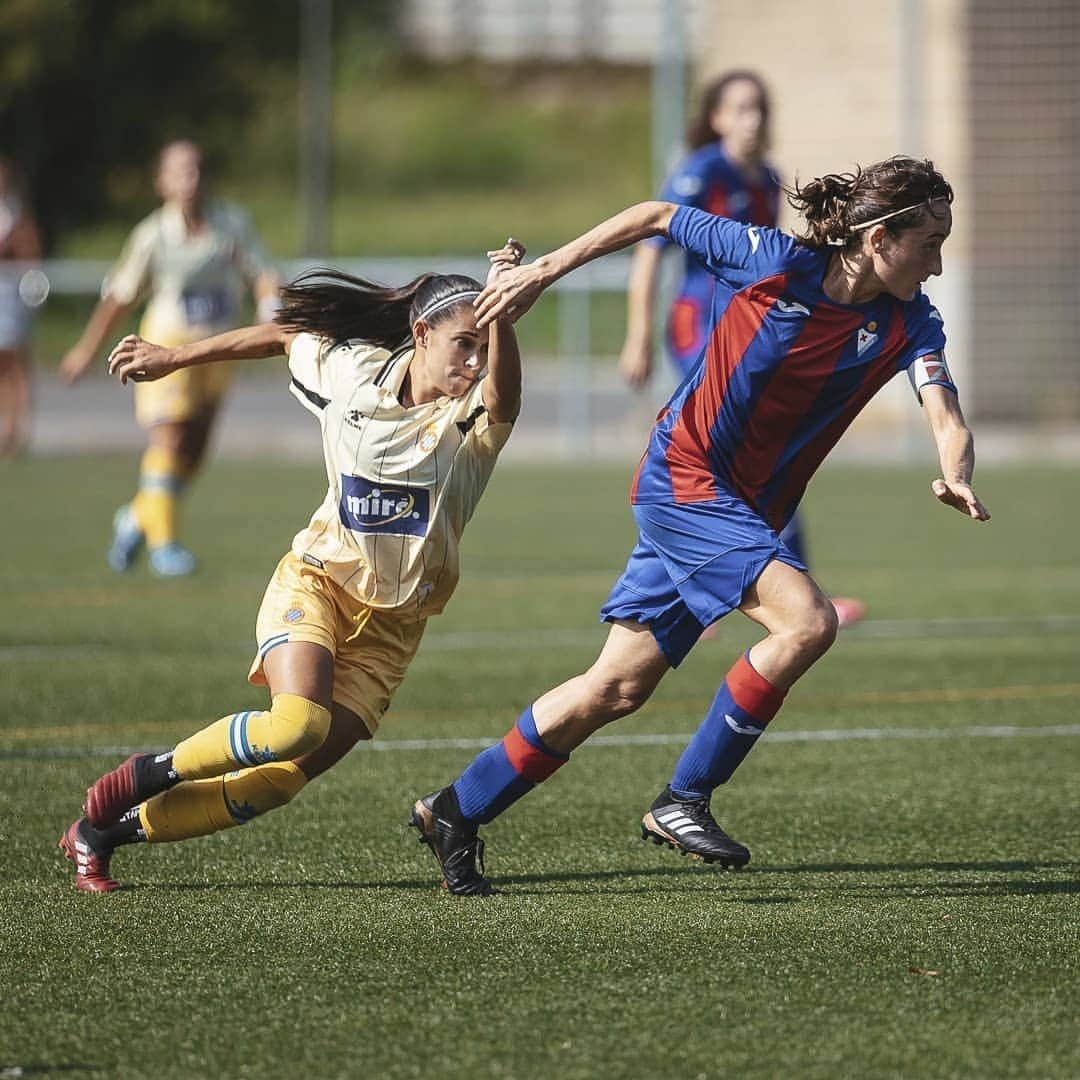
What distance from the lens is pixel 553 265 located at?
174 inches

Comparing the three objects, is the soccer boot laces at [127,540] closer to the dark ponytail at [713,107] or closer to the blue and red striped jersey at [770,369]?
the dark ponytail at [713,107]

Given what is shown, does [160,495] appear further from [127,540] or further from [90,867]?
[90,867]

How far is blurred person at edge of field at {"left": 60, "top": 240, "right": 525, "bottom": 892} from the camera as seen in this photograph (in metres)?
4.63

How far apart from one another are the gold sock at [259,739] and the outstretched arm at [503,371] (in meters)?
0.82

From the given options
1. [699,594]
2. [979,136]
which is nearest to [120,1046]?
[699,594]

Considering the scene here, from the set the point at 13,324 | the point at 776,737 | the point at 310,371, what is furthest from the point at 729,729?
the point at 13,324

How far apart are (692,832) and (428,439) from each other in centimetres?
111

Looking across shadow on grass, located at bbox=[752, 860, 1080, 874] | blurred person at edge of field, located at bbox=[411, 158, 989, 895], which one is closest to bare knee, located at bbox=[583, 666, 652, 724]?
blurred person at edge of field, located at bbox=[411, 158, 989, 895]

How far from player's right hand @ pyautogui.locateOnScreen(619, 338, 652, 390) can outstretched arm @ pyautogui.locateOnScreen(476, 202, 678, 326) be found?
3.39 meters

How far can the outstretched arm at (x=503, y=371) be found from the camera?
4621 mm

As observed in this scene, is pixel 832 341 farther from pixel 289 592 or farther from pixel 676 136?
pixel 676 136

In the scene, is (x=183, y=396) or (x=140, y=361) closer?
(x=140, y=361)

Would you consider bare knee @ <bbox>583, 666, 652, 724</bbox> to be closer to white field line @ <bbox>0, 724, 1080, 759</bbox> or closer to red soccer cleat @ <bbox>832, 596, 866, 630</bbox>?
white field line @ <bbox>0, 724, 1080, 759</bbox>

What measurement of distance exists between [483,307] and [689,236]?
540 millimetres
